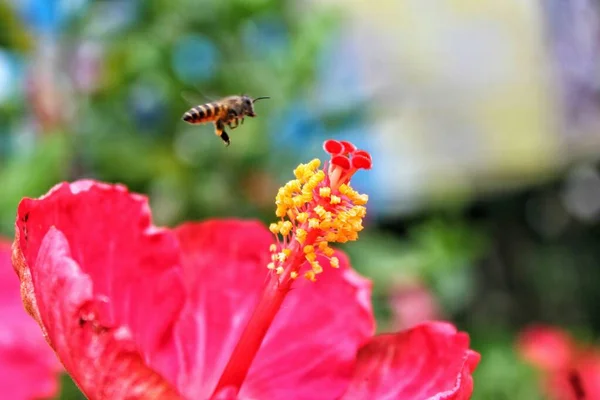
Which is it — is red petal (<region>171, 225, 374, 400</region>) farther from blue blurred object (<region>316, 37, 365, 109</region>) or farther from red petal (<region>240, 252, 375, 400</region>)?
blue blurred object (<region>316, 37, 365, 109</region>)

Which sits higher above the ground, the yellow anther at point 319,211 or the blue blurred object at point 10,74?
the blue blurred object at point 10,74

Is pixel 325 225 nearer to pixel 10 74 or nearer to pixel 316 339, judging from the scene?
pixel 316 339

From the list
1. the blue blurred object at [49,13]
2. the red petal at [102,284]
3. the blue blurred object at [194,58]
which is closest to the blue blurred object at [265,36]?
the blue blurred object at [194,58]

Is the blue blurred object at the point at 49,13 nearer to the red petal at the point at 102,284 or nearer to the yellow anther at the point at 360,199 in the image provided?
the red petal at the point at 102,284

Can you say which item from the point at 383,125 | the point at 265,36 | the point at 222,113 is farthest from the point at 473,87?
the point at 222,113

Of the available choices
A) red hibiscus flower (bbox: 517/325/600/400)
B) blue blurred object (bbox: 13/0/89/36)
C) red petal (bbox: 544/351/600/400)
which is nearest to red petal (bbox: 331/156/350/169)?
red petal (bbox: 544/351/600/400)

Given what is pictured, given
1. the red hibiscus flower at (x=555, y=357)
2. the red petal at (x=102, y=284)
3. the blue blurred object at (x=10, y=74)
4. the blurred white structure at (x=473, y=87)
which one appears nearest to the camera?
the red petal at (x=102, y=284)
